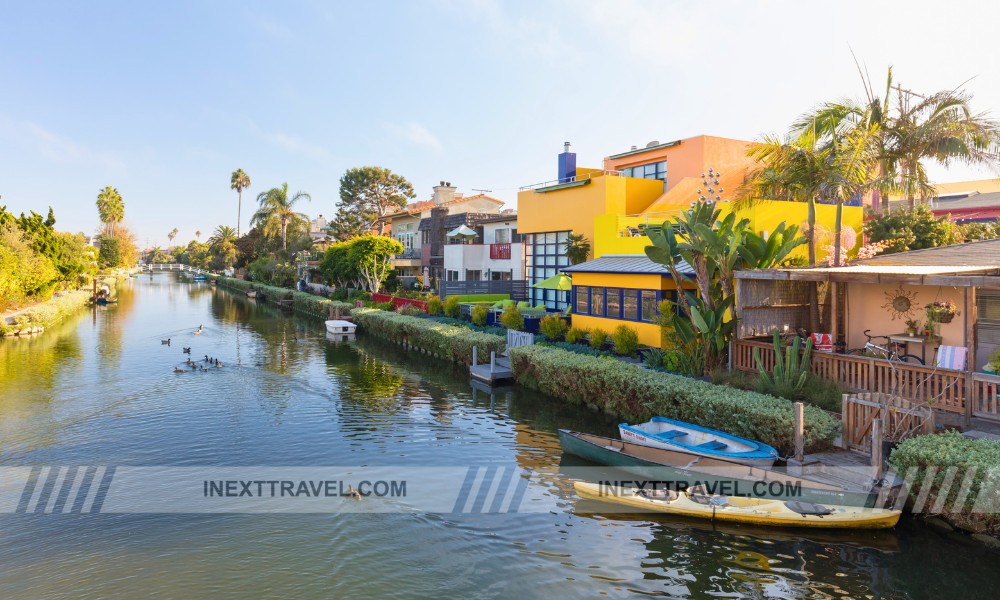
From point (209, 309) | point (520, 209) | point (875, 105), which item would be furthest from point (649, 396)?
point (209, 309)

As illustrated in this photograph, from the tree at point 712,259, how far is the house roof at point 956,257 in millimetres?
3264

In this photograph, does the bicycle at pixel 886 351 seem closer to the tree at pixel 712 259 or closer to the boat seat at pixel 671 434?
the tree at pixel 712 259

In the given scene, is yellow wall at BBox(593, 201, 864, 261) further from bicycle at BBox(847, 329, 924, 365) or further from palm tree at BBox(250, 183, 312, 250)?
palm tree at BBox(250, 183, 312, 250)

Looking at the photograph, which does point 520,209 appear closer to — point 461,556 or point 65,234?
point 461,556

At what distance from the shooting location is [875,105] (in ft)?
77.6

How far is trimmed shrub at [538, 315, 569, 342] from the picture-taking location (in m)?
28.0

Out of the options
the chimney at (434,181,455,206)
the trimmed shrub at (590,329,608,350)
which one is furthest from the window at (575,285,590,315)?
the chimney at (434,181,455,206)

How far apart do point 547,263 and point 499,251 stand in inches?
371

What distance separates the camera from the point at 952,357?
14344mm

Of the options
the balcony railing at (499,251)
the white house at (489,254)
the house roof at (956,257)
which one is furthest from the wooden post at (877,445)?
the balcony railing at (499,251)

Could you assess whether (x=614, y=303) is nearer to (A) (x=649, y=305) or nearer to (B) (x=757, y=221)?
(A) (x=649, y=305)

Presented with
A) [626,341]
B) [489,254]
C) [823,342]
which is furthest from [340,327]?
[823,342]

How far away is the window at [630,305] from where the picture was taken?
24.4m

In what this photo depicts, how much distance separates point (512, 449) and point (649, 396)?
4336 mm
